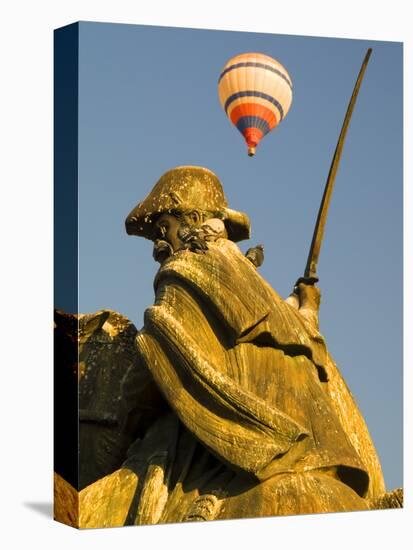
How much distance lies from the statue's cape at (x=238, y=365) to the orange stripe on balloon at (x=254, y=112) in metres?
1.73

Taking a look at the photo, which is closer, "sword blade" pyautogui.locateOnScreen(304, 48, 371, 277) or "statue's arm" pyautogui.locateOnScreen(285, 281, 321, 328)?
"statue's arm" pyautogui.locateOnScreen(285, 281, 321, 328)

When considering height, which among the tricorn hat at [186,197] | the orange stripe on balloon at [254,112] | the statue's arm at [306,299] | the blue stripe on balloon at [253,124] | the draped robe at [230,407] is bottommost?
the draped robe at [230,407]

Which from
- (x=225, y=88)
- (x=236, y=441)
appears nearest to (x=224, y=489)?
(x=236, y=441)

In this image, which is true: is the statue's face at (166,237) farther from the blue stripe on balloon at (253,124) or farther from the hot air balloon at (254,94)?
the blue stripe on balloon at (253,124)

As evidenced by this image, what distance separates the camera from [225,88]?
27.0 m

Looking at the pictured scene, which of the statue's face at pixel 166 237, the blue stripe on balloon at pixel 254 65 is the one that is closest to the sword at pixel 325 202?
the blue stripe on balloon at pixel 254 65

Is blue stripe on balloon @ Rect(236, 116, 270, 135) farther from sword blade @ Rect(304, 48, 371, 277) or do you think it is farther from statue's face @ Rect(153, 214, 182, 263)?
statue's face @ Rect(153, 214, 182, 263)

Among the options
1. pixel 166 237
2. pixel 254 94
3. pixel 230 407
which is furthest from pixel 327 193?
pixel 230 407

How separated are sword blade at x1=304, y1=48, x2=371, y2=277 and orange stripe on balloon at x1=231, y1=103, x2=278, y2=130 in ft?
2.25

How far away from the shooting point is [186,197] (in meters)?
26.2

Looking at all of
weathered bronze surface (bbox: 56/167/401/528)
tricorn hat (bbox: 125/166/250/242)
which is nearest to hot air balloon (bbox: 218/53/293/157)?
tricorn hat (bbox: 125/166/250/242)

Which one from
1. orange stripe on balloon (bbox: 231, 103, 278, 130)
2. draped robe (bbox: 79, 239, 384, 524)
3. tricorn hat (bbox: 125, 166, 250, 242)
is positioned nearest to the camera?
draped robe (bbox: 79, 239, 384, 524)

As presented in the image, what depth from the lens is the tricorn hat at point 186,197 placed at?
2617 cm

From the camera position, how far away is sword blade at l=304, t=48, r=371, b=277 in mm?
26844
